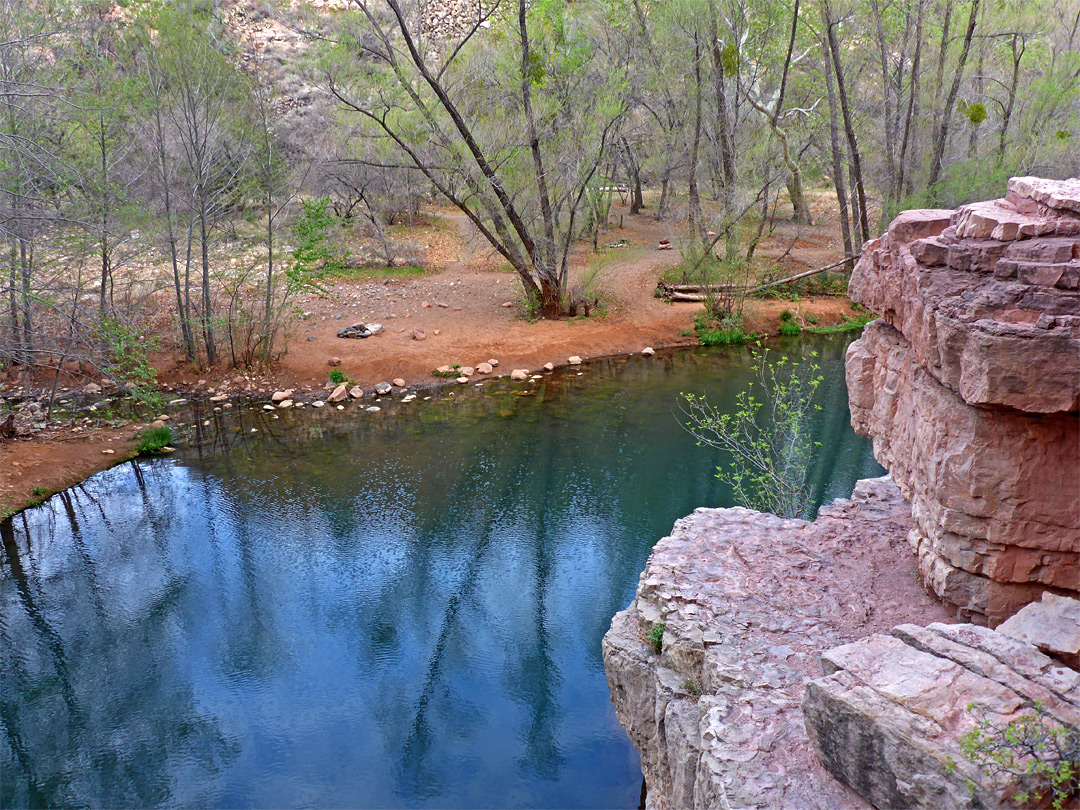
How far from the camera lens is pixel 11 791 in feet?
23.4

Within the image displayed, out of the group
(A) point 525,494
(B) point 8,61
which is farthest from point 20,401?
(A) point 525,494

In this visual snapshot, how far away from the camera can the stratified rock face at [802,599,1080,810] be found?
3.59m

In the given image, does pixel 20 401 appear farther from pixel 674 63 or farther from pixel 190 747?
pixel 674 63

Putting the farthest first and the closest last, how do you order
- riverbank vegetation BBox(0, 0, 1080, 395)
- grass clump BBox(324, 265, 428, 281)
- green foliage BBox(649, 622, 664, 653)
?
grass clump BBox(324, 265, 428, 281) → riverbank vegetation BBox(0, 0, 1080, 395) → green foliage BBox(649, 622, 664, 653)

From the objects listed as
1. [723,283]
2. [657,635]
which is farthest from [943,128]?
[657,635]

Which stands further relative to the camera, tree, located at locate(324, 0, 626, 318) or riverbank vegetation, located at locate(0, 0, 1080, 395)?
tree, located at locate(324, 0, 626, 318)

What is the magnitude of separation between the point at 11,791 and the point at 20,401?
33.7 ft

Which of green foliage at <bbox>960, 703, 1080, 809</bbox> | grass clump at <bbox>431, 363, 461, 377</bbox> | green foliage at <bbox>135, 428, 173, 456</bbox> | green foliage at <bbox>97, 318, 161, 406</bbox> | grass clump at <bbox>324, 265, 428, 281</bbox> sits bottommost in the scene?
green foliage at <bbox>135, 428, 173, 456</bbox>

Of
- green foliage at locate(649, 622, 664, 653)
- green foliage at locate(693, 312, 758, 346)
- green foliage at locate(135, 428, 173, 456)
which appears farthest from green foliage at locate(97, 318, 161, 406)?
green foliage at locate(693, 312, 758, 346)

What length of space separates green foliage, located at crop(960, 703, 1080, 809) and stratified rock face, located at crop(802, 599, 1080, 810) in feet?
0.14

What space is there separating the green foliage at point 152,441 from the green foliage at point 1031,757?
13359mm

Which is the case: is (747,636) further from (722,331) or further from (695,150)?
(695,150)

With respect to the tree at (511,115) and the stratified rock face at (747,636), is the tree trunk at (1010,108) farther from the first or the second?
the stratified rock face at (747,636)

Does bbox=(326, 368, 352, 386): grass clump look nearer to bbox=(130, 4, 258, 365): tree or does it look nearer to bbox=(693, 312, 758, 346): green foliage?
bbox=(130, 4, 258, 365): tree
